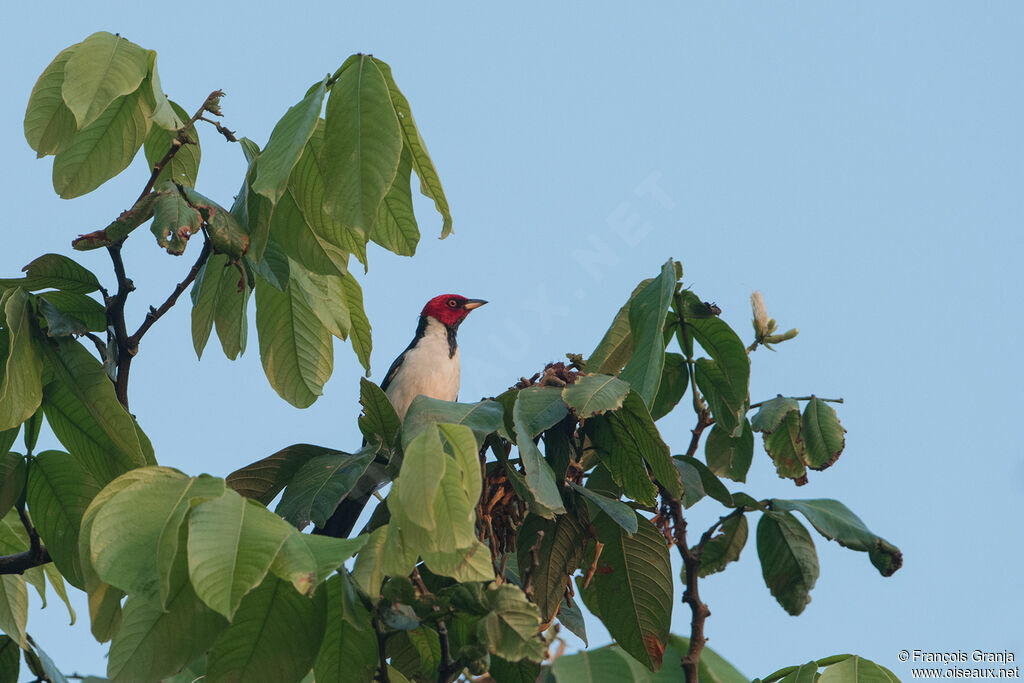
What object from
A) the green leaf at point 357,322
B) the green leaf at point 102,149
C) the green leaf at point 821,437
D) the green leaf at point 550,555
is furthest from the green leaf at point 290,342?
the green leaf at point 821,437

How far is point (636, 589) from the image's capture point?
2504 mm

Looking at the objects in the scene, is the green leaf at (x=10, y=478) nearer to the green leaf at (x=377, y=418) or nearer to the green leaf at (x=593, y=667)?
the green leaf at (x=377, y=418)

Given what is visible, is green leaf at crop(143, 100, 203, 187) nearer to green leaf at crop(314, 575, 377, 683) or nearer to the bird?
green leaf at crop(314, 575, 377, 683)

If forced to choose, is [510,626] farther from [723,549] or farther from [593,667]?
[723,549]

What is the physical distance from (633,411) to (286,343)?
1.14m

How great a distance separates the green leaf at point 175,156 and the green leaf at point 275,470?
93 cm

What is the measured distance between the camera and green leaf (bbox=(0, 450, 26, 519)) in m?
2.31

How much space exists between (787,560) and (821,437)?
1.36 feet

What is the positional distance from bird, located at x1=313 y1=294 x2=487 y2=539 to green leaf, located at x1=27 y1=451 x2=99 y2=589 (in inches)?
112

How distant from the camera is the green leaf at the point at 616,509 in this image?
7.45ft

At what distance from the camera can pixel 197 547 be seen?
151 cm

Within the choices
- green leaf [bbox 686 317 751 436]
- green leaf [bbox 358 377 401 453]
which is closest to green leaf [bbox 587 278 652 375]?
green leaf [bbox 686 317 751 436]

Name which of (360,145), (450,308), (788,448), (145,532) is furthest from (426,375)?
(145,532)

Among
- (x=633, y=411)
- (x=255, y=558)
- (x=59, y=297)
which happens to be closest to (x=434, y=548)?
(x=255, y=558)
